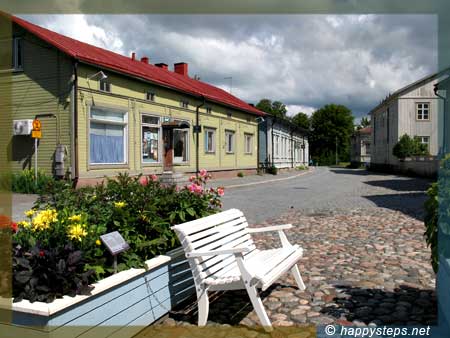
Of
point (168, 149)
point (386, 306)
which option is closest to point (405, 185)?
point (168, 149)

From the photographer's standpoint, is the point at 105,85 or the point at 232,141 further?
the point at 232,141

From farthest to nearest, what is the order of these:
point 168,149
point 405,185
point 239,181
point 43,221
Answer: point 239,181 < point 405,185 < point 168,149 < point 43,221

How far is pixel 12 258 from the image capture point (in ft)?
10.5

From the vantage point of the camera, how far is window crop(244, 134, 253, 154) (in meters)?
31.1

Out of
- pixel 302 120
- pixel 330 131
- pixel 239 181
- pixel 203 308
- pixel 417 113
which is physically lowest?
pixel 203 308

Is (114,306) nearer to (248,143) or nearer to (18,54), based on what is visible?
(18,54)

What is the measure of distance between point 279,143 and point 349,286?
3472cm

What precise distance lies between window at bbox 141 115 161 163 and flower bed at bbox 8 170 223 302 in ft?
44.8

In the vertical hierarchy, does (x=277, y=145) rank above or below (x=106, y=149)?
above

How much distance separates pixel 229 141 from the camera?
28.5 meters

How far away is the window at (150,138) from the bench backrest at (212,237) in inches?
568

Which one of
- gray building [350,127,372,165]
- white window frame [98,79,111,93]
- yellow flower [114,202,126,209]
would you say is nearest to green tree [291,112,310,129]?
gray building [350,127,372,165]

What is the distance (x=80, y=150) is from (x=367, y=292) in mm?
12524

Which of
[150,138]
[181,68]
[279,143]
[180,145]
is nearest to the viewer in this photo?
[150,138]
